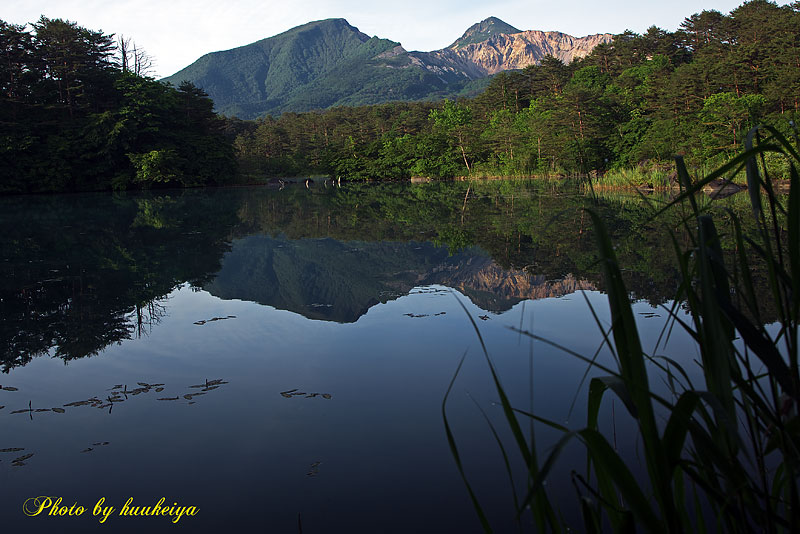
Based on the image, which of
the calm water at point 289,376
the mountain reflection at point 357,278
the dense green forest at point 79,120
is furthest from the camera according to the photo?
the dense green forest at point 79,120

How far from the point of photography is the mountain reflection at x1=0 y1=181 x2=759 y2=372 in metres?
5.07

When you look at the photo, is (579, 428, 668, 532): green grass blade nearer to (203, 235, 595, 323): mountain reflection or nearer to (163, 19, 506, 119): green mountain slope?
(203, 235, 595, 323): mountain reflection

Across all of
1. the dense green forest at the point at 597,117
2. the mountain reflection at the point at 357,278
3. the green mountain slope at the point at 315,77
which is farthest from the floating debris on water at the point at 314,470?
the green mountain slope at the point at 315,77

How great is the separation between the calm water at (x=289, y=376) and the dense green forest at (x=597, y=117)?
259cm

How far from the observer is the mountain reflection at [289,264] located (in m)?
5.07

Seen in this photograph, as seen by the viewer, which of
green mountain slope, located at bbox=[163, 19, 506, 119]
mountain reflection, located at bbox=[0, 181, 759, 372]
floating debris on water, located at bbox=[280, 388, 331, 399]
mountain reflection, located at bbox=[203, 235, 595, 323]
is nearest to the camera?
floating debris on water, located at bbox=[280, 388, 331, 399]

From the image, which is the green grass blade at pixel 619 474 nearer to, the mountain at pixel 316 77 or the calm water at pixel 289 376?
the calm water at pixel 289 376

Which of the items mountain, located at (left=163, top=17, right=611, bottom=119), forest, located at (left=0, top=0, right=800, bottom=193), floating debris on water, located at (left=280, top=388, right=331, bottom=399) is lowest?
floating debris on water, located at (left=280, top=388, right=331, bottom=399)

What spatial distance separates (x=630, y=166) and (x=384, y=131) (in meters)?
30.3

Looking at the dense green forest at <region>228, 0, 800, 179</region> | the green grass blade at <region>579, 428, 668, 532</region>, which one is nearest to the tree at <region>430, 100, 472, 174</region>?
the dense green forest at <region>228, 0, 800, 179</region>

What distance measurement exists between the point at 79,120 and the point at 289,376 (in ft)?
99.3

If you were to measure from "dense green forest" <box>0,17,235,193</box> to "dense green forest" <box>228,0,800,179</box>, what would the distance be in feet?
33.7

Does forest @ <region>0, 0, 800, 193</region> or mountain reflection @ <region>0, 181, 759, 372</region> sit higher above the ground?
forest @ <region>0, 0, 800, 193</region>

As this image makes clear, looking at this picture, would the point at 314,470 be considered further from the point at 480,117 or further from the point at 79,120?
the point at 480,117
